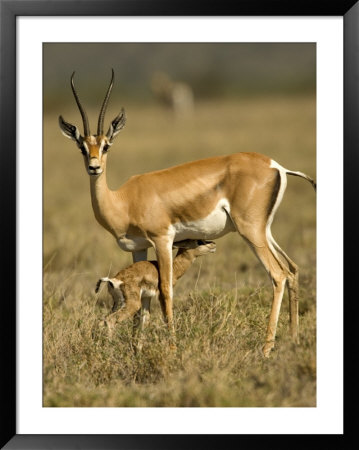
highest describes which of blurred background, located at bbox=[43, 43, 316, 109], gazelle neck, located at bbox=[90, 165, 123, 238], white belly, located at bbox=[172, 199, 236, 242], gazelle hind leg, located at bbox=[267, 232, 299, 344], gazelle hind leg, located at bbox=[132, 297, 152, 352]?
blurred background, located at bbox=[43, 43, 316, 109]

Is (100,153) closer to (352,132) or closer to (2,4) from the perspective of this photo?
(2,4)

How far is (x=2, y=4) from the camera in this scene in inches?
200

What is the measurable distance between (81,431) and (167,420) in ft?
1.84

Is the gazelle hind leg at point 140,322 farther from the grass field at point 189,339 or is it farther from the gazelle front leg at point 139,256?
the gazelle front leg at point 139,256

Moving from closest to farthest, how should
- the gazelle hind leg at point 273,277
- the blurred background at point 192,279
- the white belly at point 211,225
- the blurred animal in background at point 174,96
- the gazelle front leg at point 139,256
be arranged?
the blurred background at point 192,279 < the gazelle hind leg at point 273,277 < the white belly at point 211,225 < the gazelle front leg at point 139,256 < the blurred animal in background at point 174,96

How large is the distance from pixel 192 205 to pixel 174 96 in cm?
3314

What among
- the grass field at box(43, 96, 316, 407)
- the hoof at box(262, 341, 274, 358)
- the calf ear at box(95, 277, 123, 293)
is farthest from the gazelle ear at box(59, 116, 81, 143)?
the hoof at box(262, 341, 274, 358)

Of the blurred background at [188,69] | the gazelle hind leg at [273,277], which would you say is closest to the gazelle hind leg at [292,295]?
the gazelle hind leg at [273,277]

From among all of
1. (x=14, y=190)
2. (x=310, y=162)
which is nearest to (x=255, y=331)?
(x=14, y=190)

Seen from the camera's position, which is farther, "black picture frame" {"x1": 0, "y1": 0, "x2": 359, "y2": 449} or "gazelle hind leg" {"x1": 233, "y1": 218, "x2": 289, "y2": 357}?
"gazelle hind leg" {"x1": 233, "y1": 218, "x2": 289, "y2": 357}

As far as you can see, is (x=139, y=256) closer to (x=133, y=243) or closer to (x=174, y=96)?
(x=133, y=243)

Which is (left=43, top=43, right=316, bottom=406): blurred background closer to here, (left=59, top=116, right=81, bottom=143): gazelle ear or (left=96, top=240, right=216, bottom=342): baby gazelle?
(left=96, top=240, right=216, bottom=342): baby gazelle

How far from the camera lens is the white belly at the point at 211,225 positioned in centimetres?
620

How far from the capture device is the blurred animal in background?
122ft
